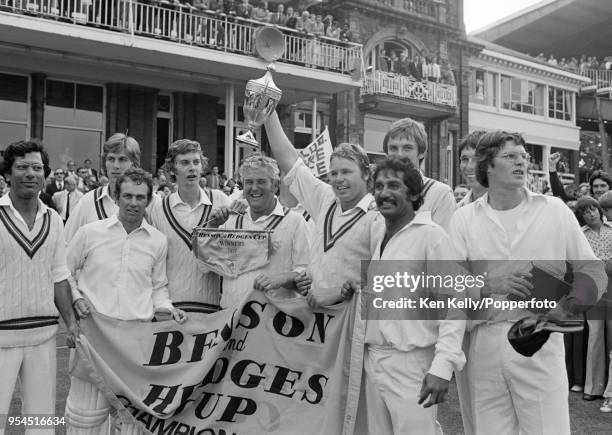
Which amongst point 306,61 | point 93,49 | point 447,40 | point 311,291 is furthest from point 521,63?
point 311,291

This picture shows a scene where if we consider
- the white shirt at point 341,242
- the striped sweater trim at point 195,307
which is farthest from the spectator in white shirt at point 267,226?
the white shirt at point 341,242

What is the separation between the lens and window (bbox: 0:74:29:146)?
1628 centimetres

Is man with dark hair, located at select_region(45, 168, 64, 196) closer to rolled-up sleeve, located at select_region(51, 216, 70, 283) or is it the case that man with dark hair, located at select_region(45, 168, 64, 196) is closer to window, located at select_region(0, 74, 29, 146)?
window, located at select_region(0, 74, 29, 146)

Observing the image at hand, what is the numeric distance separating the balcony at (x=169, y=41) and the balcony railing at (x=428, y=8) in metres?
5.59

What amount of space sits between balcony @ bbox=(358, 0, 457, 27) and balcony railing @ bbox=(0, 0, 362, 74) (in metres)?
5.26

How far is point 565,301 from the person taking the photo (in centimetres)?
332

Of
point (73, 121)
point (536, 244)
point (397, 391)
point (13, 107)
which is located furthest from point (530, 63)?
point (397, 391)

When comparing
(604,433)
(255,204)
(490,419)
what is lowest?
(604,433)

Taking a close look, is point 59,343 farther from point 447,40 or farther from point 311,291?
point 447,40

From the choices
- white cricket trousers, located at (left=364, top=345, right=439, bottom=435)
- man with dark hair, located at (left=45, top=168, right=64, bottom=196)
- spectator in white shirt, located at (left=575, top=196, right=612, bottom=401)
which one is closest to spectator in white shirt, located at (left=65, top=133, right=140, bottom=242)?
white cricket trousers, located at (left=364, top=345, right=439, bottom=435)

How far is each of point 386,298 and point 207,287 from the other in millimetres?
1677

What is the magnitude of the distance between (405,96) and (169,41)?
938cm

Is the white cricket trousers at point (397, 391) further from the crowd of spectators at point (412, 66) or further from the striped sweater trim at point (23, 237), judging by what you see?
the crowd of spectators at point (412, 66)

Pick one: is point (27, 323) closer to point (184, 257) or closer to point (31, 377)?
point (31, 377)
